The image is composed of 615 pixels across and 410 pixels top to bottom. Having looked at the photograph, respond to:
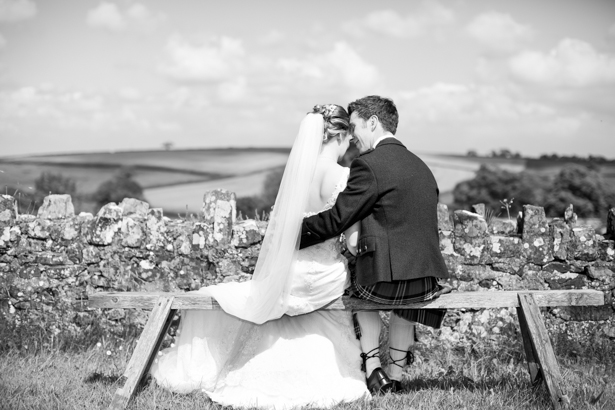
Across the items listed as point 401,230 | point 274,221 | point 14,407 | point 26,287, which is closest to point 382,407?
point 401,230

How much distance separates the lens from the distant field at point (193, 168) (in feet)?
125

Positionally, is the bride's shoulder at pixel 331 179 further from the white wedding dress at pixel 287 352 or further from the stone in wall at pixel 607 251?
the stone in wall at pixel 607 251

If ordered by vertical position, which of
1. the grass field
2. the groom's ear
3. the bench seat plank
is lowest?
the grass field

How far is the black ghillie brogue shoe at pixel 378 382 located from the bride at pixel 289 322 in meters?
0.08

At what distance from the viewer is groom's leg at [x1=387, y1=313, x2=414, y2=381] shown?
193 inches

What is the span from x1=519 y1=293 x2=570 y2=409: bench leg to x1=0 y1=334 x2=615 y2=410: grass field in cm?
13

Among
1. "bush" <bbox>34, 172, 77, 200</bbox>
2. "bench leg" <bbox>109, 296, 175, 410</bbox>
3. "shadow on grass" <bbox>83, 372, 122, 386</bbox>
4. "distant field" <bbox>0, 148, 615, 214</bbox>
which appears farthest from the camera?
"distant field" <bbox>0, 148, 615, 214</bbox>

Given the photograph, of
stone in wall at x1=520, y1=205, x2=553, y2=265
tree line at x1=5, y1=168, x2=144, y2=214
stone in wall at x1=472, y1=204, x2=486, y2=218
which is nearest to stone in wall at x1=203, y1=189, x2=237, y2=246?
stone in wall at x1=472, y1=204, x2=486, y2=218

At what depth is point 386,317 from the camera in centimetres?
580

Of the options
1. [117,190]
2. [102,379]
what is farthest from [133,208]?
[117,190]

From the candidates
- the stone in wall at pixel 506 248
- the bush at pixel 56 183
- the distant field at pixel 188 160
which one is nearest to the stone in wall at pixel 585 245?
the stone in wall at pixel 506 248

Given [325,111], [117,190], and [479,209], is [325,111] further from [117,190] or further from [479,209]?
[117,190]

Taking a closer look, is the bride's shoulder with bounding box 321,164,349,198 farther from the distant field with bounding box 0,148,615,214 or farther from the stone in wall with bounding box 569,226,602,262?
the distant field with bounding box 0,148,615,214

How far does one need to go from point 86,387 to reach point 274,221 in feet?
6.66
